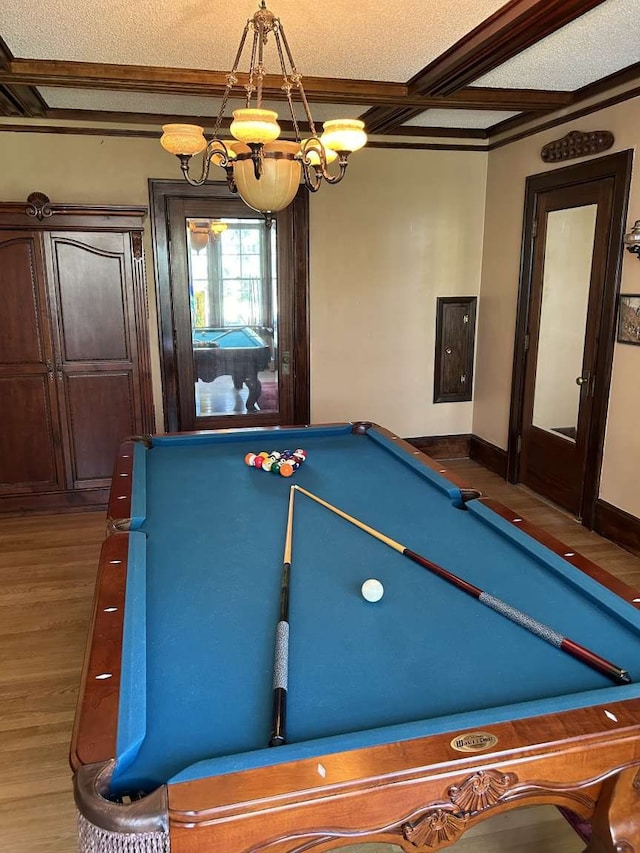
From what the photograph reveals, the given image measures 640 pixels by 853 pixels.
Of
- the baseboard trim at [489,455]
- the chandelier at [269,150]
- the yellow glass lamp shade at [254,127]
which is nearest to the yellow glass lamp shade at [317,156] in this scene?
the chandelier at [269,150]

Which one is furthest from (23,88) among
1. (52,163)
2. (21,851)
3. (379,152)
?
(21,851)

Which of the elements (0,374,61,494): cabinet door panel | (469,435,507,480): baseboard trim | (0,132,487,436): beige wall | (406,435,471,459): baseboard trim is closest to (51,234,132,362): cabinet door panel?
(0,374,61,494): cabinet door panel

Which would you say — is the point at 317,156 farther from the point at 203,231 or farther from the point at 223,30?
the point at 203,231

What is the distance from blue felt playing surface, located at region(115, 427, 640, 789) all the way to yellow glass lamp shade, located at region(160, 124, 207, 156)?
4.20 ft

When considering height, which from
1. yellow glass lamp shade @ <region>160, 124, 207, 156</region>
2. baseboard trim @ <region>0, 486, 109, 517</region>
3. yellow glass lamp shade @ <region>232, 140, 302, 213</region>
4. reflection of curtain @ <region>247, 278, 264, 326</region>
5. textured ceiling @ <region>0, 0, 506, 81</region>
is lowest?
baseboard trim @ <region>0, 486, 109, 517</region>

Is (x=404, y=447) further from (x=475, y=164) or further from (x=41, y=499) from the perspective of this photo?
(x=475, y=164)

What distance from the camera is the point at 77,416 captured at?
4.12m

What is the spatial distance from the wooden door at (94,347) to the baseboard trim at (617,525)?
9.81 feet

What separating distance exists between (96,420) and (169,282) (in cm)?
115

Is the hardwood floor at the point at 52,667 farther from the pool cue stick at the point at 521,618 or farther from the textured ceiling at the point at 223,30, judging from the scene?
the textured ceiling at the point at 223,30

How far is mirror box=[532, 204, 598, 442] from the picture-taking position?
4.00 m

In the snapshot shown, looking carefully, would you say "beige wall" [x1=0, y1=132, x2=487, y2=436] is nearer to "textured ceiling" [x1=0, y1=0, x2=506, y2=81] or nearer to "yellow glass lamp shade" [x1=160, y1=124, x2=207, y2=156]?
"textured ceiling" [x1=0, y1=0, x2=506, y2=81]

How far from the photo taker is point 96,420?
13.6ft

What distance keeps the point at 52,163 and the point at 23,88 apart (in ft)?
2.52
